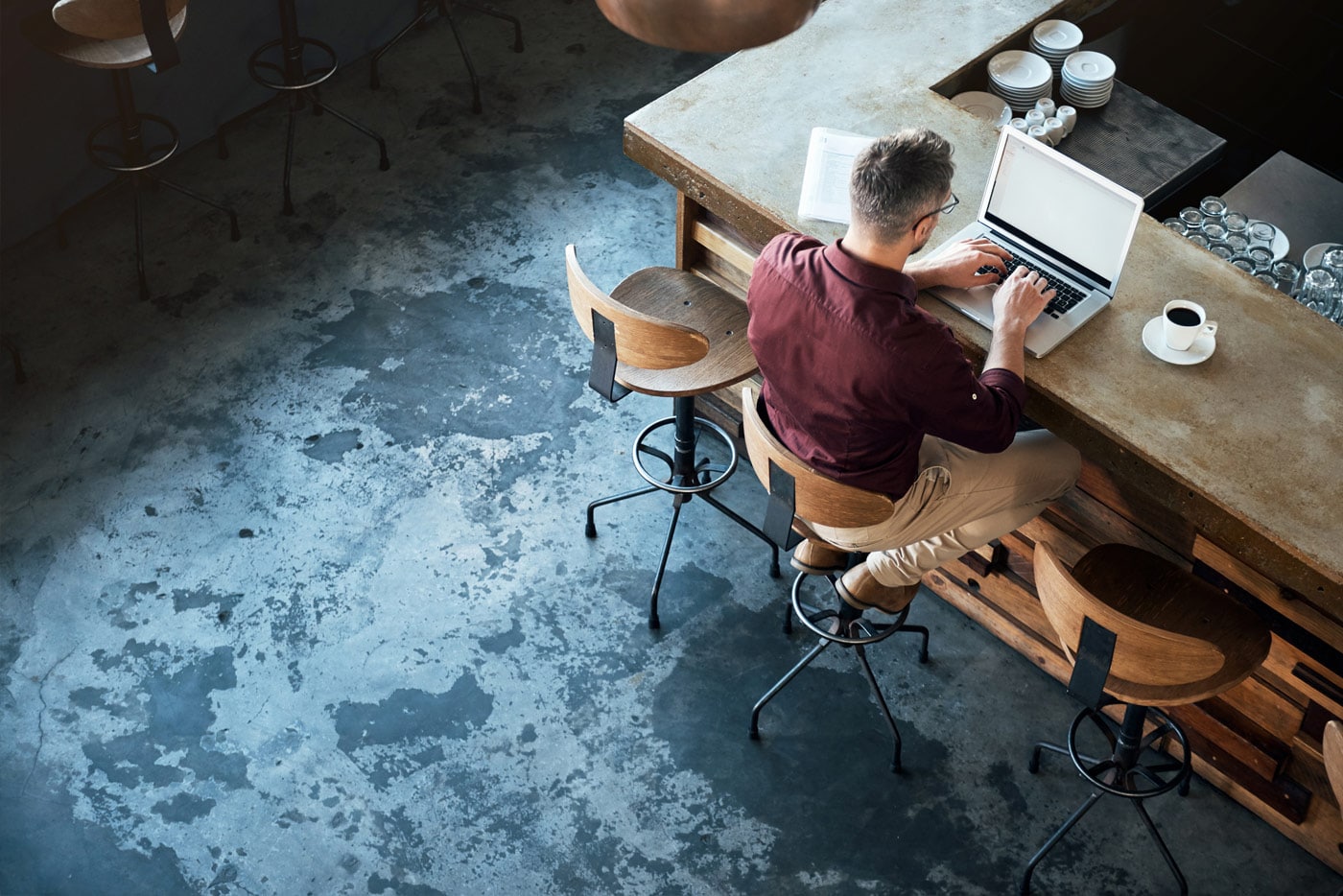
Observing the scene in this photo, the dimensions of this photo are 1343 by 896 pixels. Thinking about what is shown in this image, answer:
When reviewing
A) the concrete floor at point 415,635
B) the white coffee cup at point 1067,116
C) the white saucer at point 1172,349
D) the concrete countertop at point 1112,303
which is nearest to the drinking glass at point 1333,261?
the concrete countertop at point 1112,303

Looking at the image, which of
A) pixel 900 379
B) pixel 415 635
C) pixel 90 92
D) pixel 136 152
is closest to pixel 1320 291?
pixel 900 379

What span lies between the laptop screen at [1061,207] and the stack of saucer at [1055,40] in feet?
3.31

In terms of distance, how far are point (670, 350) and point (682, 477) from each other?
0.69m

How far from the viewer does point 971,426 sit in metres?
2.66

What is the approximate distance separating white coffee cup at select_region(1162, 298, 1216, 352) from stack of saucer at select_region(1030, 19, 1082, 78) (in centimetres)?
126

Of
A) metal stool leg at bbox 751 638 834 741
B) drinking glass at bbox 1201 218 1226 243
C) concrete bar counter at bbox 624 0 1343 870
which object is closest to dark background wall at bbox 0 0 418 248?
concrete bar counter at bbox 624 0 1343 870

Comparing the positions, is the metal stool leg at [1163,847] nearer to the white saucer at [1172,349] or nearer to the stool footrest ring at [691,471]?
the white saucer at [1172,349]

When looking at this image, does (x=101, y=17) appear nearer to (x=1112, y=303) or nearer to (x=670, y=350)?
(x=670, y=350)

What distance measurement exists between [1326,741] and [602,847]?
64.7 inches

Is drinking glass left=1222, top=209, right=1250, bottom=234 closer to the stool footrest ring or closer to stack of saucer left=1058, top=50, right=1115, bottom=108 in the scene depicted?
stack of saucer left=1058, top=50, right=1115, bottom=108

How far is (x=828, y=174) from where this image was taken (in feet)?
10.9

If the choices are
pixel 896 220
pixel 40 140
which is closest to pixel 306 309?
pixel 40 140

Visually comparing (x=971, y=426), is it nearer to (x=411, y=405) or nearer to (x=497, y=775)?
(x=497, y=775)

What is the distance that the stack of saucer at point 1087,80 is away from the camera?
389 cm
